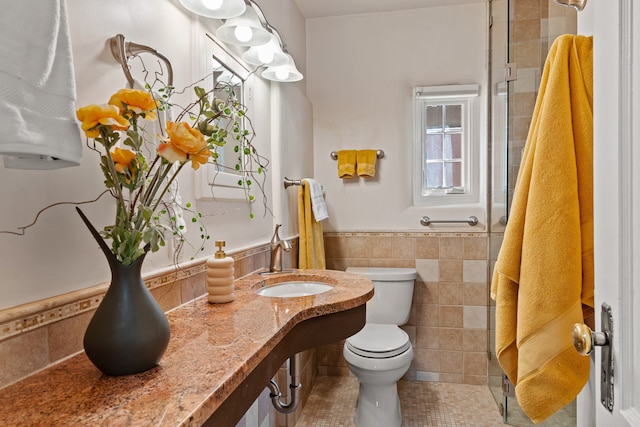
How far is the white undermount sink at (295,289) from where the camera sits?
1518mm

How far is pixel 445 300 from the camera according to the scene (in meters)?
2.47

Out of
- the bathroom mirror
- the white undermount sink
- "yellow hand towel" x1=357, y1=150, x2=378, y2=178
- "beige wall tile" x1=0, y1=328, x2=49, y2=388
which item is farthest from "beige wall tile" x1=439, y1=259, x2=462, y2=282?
"beige wall tile" x1=0, y1=328, x2=49, y2=388

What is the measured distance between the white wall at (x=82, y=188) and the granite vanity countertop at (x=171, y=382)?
162 millimetres

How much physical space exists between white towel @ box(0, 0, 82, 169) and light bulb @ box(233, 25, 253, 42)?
861mm

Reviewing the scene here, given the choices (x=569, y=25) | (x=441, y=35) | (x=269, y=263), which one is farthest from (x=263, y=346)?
(x=441, y=35)

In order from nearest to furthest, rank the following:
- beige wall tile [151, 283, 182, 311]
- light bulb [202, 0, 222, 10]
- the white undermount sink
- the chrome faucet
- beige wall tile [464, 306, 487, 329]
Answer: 1. beige wall tile [151, 283, 182, 311]
2. light bulb [202, 0, 222, 10]
3. the white undermount sink
4. the chrome faucet
5. beige wall tile [464, 306, 487, 329]

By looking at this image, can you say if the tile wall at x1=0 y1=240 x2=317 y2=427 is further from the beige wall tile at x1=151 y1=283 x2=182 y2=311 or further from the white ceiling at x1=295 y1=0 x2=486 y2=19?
the white ceiling at x1=295 y1=0 x2=486 y2=19

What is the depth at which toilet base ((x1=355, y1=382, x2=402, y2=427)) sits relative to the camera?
195cm

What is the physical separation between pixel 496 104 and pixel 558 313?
1.73 metres

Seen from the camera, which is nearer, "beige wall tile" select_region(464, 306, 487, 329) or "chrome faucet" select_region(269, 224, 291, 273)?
"chrome faucet" select_region(269, 224, 291, 273)

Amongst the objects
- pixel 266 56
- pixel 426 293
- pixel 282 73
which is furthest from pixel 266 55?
pixel 426 293

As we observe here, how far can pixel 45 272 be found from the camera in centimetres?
71

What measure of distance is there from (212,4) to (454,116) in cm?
184

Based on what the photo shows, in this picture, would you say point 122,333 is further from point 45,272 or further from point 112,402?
point 45,272
